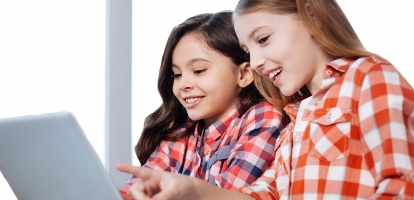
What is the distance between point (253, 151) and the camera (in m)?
1.42

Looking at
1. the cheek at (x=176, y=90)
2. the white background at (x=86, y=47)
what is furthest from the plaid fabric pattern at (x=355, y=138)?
the white background at (x=86, y=47)

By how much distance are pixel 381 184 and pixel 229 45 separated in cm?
63

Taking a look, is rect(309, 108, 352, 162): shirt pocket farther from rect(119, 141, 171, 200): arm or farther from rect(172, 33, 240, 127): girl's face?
rect(119, 141, 171, 200): arm

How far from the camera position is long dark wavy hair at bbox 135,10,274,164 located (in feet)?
5.14

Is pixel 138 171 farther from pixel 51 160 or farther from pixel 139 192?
pixel 51 160

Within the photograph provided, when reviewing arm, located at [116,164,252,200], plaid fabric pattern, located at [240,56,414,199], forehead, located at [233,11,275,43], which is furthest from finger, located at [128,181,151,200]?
forehead, located at [233,11,275,43]

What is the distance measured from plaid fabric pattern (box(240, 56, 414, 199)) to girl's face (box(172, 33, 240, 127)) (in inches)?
13.2

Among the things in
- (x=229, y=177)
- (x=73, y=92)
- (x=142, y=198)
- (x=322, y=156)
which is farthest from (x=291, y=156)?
(x=73, y=92)

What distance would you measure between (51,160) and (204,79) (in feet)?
1.75

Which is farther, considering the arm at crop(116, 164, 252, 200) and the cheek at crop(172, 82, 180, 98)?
the cheek at crop(172, 82, 180, 98)

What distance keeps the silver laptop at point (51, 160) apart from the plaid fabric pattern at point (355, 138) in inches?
14.4

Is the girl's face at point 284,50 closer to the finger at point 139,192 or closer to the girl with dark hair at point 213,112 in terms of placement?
the girl with dark hair at point 213,112

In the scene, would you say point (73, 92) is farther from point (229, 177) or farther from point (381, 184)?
point (381, 184)

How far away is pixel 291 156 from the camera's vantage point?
1244 mm
